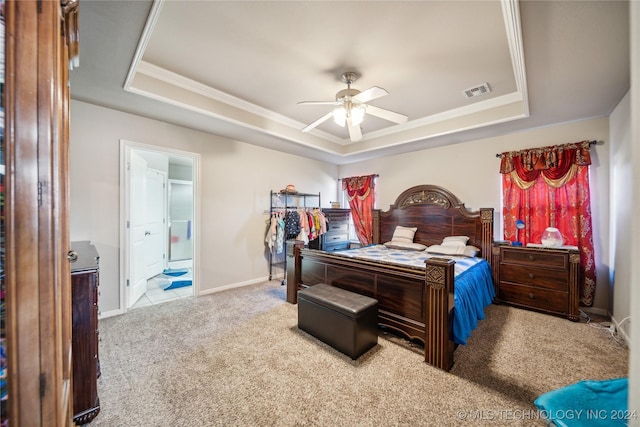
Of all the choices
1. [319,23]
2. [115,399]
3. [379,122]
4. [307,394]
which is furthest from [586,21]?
[115,399]

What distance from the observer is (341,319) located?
217 cm

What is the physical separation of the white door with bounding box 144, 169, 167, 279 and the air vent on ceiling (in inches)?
195

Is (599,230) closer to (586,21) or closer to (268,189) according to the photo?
(586,21)

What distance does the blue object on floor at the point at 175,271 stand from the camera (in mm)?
5059

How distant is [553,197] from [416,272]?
2.65 metres

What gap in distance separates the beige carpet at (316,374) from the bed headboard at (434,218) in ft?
4.43

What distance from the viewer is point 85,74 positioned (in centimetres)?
221

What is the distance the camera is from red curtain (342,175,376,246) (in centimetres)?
525

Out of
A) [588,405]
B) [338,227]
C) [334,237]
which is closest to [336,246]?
[334,237]

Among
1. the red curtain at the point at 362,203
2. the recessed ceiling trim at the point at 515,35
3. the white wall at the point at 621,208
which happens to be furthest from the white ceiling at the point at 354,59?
the red curtain at the point at 362,203

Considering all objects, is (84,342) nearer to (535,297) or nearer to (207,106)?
(207,106)

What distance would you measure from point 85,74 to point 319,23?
7.05 feet

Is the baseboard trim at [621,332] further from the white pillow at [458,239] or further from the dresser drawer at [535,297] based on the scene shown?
the white pillow at [458,239]

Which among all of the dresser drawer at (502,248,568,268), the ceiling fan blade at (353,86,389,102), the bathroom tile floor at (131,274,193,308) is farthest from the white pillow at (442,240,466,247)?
the bathroom tile floor at (131,274,193,308)
